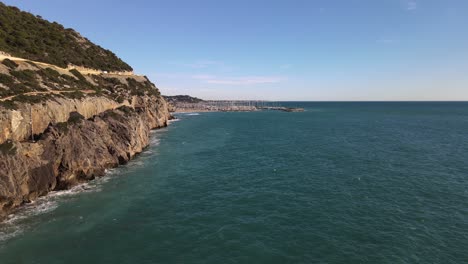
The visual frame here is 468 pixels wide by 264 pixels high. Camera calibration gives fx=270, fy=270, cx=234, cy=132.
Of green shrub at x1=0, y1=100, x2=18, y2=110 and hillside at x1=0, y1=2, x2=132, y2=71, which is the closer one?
green shrub at x1=0, y1=100, x2=18, y2=110

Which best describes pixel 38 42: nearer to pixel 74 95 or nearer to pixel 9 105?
pixel 74 95

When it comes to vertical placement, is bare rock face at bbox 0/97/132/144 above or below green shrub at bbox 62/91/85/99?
below

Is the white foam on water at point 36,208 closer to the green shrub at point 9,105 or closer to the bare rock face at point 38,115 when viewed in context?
the bare rock face at point 38,115

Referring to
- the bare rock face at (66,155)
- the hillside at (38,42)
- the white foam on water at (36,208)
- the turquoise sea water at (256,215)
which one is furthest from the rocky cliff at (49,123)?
the turquoise sea water at (256,215)

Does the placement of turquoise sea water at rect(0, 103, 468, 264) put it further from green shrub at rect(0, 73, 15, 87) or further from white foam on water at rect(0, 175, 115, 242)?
green shrub at rect(0, 73, 15, 87)

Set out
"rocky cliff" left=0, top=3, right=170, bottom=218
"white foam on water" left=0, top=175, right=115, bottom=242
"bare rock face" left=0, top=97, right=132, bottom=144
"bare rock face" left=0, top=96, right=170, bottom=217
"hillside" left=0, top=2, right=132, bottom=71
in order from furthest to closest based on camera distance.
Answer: "hillside" left=0, top=2, right=132, bottom=71
"bare rock face" left=0, top=97, right=132, bottom=144
"rocky cliff" left=0, top=3, right=170, bottom=218
"bare rock face" left=0, top=96, right=170, bottom=217
"white foam on water" left=0, top=175, right=115, bottom=242

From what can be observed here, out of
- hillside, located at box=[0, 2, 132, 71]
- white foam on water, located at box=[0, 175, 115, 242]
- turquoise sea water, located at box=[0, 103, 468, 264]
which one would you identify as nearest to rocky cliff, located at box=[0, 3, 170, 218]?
hillside, located at box=[0, 2, 132, 71]

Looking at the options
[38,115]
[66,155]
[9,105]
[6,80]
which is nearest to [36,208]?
[66,155]
